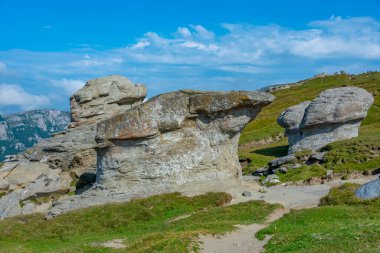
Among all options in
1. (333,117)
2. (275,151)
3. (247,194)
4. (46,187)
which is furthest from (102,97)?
(247,194)

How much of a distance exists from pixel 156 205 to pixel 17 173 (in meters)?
26.4

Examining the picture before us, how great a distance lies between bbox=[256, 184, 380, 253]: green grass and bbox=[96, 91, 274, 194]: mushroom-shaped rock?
10.4 meters

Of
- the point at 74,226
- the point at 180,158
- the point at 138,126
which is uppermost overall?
the point at 138,126

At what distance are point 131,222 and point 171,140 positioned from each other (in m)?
8.85

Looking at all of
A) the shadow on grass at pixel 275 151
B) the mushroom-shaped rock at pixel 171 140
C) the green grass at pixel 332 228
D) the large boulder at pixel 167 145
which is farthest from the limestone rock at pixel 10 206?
the shadow on grass at pixel 275 151

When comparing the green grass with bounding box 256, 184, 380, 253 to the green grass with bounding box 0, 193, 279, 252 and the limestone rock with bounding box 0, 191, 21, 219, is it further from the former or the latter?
the limestone rock with bounding box 0, 191, 21, 219

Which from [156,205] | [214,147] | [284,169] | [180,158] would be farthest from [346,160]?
[156,205]

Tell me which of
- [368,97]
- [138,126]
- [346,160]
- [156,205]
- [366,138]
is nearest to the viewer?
[156,205]

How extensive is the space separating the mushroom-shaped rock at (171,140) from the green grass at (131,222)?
261cm

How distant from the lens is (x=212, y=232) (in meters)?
26.2

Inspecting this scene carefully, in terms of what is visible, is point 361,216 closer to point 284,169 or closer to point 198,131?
point 198,131

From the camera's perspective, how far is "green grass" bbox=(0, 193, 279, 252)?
1123 inches

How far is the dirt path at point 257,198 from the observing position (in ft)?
80.5

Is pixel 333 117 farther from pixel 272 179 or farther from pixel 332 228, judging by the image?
pixel 332 228
